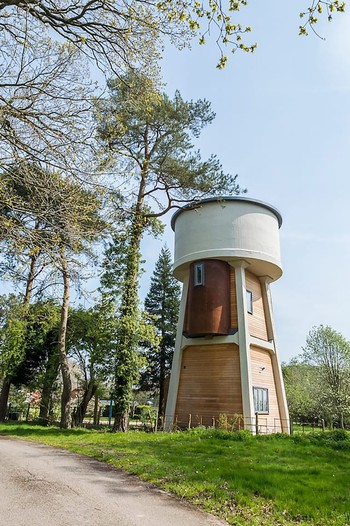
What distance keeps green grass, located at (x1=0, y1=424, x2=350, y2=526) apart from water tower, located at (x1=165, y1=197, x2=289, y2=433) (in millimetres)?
3932

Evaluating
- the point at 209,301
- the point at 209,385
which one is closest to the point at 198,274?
the point at 209,301

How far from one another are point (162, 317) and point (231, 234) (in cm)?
1640

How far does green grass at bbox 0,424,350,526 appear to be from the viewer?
528 cm

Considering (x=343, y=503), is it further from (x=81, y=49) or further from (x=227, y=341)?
(x=227, y=341)

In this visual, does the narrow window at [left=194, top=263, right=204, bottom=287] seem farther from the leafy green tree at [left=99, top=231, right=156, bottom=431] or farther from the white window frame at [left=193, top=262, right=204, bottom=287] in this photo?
the leafy green tree at [left=99, top=231, right=156, bottom=431]

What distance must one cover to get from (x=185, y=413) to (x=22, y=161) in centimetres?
1421

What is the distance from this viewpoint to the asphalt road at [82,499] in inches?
180

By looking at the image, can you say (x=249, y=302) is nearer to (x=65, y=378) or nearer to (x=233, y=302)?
(x=233, y=302)

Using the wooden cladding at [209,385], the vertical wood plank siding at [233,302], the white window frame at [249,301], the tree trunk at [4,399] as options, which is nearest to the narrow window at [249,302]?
the white window frame at [249,301]

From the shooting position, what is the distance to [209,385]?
17.2m

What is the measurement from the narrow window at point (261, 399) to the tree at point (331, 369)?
1700 centimetres

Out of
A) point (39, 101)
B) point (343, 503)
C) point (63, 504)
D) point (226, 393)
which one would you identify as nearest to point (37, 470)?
point (63, 504)

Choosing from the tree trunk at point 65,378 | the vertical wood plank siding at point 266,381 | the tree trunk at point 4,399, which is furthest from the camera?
the tree trunk at point 4,399

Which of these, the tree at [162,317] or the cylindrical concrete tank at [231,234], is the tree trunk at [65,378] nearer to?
the cylindrical concrete tank at [231,234]
